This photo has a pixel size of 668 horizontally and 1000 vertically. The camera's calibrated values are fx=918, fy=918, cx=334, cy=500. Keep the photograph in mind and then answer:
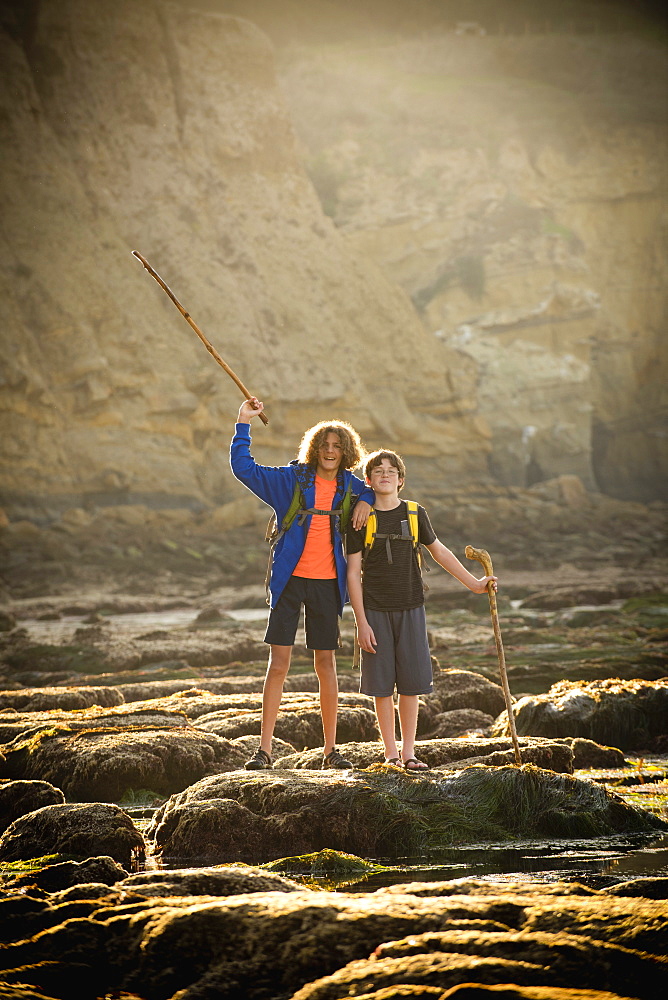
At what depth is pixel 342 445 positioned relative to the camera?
5.73m

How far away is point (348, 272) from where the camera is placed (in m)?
42.3

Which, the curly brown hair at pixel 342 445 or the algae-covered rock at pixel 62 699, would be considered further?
the algae-covered rock at pixel 62 699

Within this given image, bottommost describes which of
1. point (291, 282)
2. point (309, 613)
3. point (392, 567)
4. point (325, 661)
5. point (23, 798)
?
point (23, 798)

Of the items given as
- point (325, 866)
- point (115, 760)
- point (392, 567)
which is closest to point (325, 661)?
point (392, 567)

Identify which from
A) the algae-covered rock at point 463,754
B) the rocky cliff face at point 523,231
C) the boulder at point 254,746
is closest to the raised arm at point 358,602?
the algae-covered rock at point 463,754

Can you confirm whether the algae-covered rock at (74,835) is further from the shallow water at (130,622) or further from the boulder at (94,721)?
the shallow water at (130,622)

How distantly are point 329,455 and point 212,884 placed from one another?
9.47 ft

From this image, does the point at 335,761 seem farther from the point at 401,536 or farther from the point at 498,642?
the point at 401,536

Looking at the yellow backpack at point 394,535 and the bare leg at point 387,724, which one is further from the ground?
the yellow backpack at point 394,535

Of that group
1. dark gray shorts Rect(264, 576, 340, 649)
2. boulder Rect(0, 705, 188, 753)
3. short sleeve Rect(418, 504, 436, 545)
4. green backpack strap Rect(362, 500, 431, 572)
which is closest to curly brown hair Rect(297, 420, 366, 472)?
green backpack strap Rect(362, 500, 431, 572)

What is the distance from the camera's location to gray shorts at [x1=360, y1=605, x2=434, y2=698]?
5508mm

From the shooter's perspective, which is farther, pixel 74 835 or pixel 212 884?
pixel 74 835

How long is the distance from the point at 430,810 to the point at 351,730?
225cm

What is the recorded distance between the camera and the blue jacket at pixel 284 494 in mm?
5594
